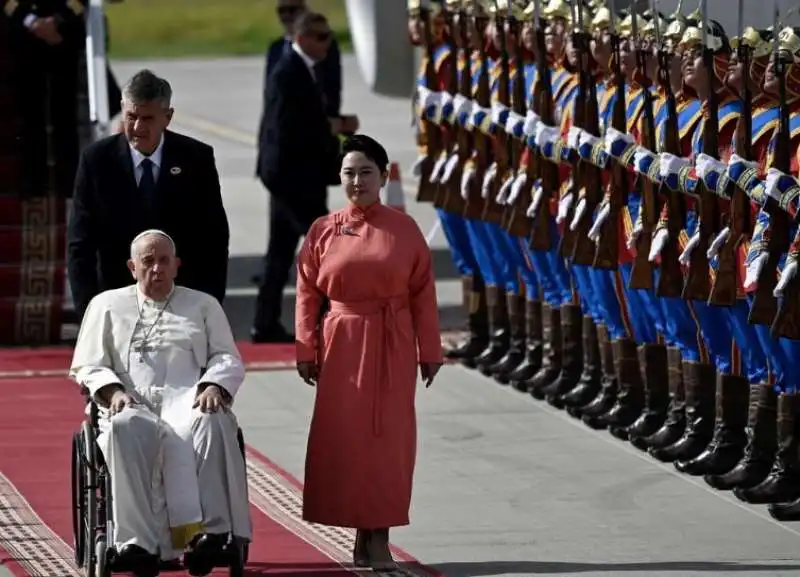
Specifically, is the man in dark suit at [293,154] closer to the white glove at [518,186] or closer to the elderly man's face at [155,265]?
the white glove at [518,186]

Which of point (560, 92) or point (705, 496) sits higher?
point (560, 92)

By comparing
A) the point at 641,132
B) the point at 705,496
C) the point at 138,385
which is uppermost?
the point at 641,132

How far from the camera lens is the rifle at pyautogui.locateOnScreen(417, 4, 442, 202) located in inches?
499

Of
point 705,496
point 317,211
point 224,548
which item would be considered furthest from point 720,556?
point 317,211

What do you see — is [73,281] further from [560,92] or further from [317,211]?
[317,211]

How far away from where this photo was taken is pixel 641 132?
1002 cm

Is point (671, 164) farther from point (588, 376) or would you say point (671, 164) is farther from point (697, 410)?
point (588, 376)

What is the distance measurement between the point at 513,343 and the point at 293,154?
1.73m

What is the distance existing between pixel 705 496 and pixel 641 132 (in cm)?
145

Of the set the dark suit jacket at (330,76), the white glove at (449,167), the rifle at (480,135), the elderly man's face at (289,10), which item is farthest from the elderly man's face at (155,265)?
the elderly man's face at (289,10)

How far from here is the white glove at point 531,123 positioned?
11.1m

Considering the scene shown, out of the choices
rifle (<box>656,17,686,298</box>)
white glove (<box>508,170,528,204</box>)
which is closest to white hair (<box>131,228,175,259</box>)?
rifle (<box>656,17,686,298</box>)

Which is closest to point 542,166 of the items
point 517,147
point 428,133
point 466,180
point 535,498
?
point 517,147

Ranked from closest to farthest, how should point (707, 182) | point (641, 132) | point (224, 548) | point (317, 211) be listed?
point (224, 548) → point (707, 182) → point (641, 132) → point (317, 211)
